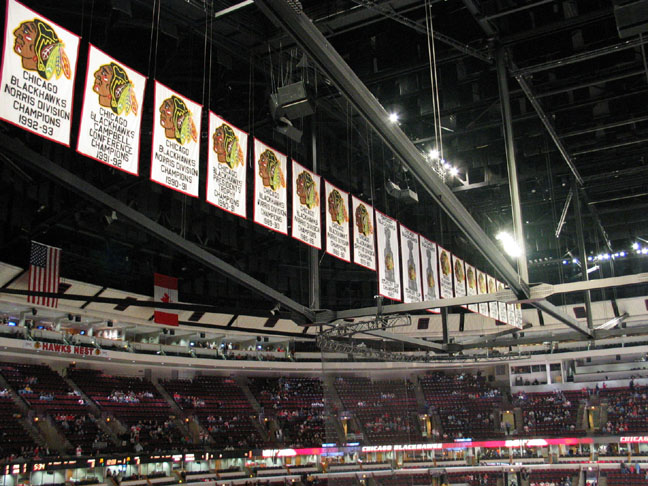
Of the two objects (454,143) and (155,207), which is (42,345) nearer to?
(155,207)

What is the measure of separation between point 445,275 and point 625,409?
103ft

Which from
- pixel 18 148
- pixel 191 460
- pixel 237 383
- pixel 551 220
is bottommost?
pixel 191 460

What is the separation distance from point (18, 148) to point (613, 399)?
45.6 metres

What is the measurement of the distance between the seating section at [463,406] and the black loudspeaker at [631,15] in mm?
38744

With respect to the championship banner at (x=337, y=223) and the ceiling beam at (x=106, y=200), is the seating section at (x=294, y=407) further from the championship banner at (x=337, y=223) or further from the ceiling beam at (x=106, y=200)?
the ceiling beam at (x=106, y=200)

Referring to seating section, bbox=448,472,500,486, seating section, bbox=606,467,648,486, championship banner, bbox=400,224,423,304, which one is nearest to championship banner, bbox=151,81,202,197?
championship banner, bbox=400,224,423,304

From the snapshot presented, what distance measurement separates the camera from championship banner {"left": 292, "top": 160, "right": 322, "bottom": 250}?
1262 centimetres

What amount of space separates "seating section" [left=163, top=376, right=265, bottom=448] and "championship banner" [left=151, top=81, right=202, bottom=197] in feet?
97.5

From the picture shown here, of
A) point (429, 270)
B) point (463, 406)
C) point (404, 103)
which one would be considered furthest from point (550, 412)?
point (404, 103)

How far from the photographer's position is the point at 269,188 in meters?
11.9

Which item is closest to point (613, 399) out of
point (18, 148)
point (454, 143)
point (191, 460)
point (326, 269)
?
point (326, 269)

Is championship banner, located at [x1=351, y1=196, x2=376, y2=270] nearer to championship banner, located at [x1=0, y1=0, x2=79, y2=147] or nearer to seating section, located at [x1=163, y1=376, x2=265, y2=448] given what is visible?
championship banner, located at [x1=0, y1=0, x2=79, y2=147]

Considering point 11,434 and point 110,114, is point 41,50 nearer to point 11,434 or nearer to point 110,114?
point 110,114

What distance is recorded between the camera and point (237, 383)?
46969mm
